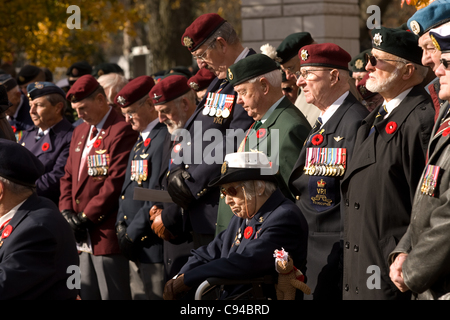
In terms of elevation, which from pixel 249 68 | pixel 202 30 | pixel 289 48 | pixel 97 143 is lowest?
pixel 97 143

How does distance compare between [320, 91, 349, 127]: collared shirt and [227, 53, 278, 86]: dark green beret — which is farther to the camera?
[227, 53, 278, 86]: dark green beret

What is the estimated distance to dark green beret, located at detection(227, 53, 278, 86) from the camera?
5.02 m

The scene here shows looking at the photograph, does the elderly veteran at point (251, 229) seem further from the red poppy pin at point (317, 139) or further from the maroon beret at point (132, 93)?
the maroon beret at point (132, 93)

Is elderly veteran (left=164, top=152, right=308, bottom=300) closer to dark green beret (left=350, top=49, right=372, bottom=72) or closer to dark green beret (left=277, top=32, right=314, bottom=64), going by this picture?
dark green beret (left=277, top=32, right=314, bottom=64)

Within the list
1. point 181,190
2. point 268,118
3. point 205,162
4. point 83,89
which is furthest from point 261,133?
point 83,89

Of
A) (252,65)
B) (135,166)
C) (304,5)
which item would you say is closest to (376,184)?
(252,65)

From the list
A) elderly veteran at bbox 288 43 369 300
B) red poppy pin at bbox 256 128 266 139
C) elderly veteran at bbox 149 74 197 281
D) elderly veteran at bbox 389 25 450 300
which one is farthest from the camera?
elderly veteran at bbox 149 74 197 281

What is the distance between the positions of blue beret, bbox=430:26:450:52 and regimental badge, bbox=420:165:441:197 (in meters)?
0.57

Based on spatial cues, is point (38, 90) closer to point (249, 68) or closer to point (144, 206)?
point (144, 206)

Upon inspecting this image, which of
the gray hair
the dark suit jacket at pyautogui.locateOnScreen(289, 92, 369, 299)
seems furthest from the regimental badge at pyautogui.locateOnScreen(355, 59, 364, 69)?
the gray hair

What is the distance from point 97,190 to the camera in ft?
21.5

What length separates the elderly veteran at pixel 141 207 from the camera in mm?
5980

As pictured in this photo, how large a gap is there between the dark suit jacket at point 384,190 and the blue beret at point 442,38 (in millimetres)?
705

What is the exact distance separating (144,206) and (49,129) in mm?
1982
